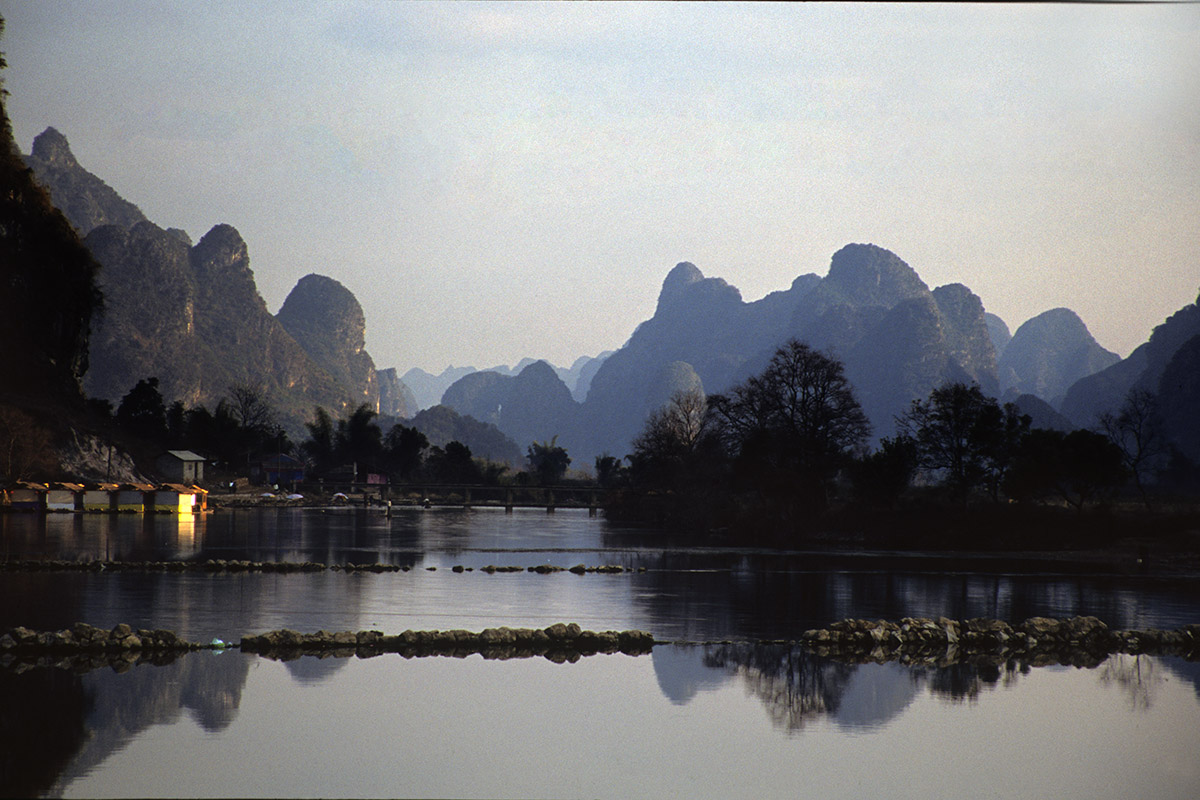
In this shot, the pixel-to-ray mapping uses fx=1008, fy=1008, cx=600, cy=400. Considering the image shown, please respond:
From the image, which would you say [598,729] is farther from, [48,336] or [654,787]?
[48,336]

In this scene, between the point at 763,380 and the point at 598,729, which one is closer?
the point at 598,729

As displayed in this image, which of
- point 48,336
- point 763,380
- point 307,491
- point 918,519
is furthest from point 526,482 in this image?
point 918,519

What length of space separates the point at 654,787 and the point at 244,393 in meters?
155

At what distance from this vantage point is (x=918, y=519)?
201ft

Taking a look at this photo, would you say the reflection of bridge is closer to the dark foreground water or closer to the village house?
the village house

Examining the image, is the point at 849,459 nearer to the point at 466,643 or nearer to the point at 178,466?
the point at 466,643

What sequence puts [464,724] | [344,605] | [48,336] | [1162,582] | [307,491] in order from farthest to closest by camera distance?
[307,491]
[48,336]
[1162,582]
[344,605]
[464,724]

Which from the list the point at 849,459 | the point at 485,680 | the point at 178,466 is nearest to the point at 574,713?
the point at 485,680

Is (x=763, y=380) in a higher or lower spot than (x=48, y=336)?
lower

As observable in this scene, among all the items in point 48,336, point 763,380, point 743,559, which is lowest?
point 743,559

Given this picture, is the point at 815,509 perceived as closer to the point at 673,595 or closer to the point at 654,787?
the point at 673,595

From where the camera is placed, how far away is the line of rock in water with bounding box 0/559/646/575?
33.8m

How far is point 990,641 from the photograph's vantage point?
Result: 77.8 feet

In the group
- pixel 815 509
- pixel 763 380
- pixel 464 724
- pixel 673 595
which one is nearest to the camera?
pixel 464 724
